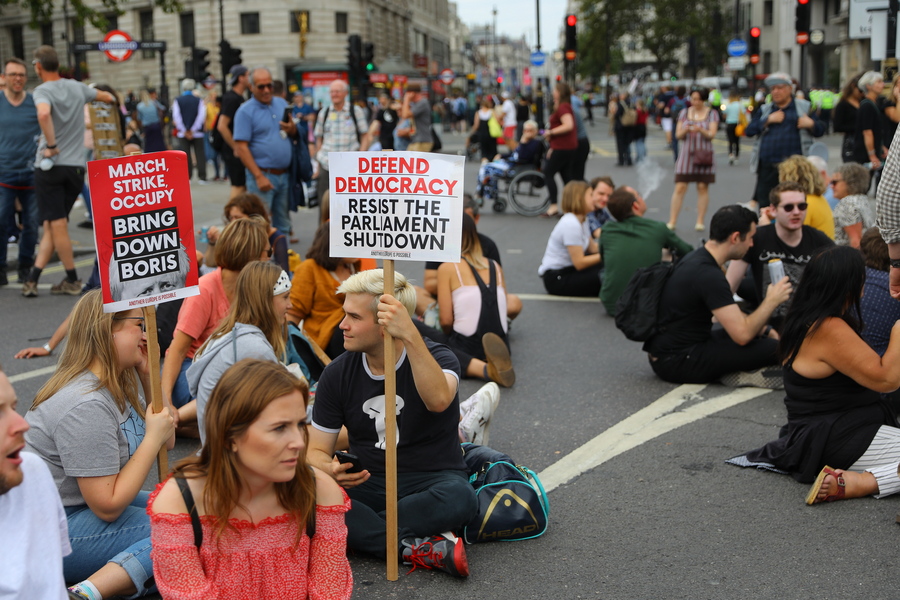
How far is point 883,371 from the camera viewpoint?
4.25 meters

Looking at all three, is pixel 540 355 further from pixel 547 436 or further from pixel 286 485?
pixel 286 485

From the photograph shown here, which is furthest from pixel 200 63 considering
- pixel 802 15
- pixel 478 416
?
pixel 478 416

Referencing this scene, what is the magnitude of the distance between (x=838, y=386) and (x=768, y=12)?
2886 inches

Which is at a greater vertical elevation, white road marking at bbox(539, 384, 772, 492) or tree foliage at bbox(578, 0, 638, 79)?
tree foliage at bbox(578, 0, 638, 79)

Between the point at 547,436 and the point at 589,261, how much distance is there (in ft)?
11.7

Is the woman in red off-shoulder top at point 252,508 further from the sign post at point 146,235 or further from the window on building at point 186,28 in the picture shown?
the window on building at point 186,28

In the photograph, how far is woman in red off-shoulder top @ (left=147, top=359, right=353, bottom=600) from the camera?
2643 mm

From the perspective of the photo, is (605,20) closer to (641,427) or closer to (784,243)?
(784,243)

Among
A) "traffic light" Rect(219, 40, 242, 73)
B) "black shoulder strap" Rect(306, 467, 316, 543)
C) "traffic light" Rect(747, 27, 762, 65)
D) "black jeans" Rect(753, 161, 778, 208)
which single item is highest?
"traffic light" Rect(747, 27, 762, 65)

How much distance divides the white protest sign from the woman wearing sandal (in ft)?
5.77

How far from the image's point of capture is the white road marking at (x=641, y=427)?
4.89 metres

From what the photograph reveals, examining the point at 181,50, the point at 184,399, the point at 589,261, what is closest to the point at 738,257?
the point at 589,261

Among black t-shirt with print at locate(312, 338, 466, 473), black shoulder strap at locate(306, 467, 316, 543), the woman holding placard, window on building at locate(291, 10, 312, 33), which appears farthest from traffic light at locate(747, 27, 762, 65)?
window on building at locate(291, 10, 312, 33)

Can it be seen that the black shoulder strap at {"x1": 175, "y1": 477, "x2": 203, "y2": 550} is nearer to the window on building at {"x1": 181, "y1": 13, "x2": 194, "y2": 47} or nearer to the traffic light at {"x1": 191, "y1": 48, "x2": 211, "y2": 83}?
the traffic light at {"x1": 191, "y1": 48, "x2": 211, "y2": 83}
